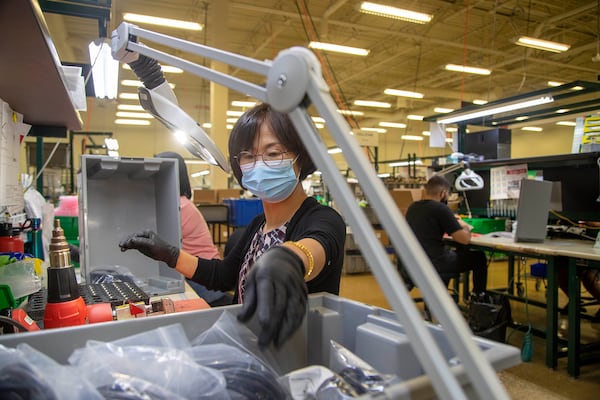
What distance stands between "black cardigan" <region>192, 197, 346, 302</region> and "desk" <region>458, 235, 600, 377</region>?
2.19m

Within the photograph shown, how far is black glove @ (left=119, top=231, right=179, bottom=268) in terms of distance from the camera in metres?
1.14

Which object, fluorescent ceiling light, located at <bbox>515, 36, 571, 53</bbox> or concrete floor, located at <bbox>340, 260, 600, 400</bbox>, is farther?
fluorescent ceiling light, located at <bbox>515, 36, 571, 53</bbox>

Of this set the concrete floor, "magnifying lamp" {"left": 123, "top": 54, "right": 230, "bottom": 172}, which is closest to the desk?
the concrete floor

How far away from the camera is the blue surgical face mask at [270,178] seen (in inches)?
43.0

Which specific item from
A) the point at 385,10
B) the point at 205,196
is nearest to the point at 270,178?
the point at 385,10

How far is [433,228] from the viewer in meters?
3.47

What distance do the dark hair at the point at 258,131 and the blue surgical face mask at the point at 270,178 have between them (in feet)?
0.15

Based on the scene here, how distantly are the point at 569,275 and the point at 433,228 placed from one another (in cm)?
107

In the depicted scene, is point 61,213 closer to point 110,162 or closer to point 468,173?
point 110,162

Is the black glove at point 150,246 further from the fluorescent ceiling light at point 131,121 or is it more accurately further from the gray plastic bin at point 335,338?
the fluorescent ceiling light at point 131,121

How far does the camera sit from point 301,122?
1.42 ft

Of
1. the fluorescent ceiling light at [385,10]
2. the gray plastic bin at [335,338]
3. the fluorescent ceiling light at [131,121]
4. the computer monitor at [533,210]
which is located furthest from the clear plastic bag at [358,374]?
the fluorescent ceiling light at [131,121]

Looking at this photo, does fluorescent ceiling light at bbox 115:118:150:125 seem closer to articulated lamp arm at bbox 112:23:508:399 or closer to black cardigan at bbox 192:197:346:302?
black cardigan at bbox 192:197:346:302

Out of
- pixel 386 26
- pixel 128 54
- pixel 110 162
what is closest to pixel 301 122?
pixel 128 54
